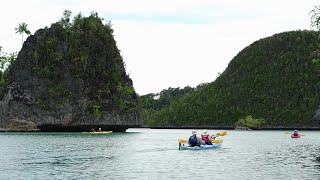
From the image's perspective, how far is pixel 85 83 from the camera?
152 m

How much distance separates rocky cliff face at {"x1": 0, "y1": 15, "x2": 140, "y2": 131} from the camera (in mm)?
147750

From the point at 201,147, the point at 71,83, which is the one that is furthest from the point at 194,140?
the point at 71,83

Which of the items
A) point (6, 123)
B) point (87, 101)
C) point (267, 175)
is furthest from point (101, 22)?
point (267, 175)

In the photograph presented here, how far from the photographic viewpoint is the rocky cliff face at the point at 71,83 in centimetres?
14775

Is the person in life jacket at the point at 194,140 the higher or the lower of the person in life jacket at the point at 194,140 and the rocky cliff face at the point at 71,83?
the lower

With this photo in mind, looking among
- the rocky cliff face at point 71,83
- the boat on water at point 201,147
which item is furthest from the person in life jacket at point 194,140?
the rocky cliff face at point 71,83

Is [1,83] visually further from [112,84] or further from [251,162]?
[251,162]

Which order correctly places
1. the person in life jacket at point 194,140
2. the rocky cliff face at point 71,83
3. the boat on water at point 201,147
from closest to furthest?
the person in life jacket at point 194,140 < the boat on water at point 201,147 < the rocky cliff face at point 71,83

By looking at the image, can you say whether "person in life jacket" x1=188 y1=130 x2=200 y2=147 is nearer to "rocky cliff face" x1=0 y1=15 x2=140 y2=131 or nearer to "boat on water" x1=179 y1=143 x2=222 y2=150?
"boat on water" x1=179 y1=143 x2=222 y2=150

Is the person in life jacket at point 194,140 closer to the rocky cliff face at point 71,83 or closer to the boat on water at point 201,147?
the boat on water at point 201,147

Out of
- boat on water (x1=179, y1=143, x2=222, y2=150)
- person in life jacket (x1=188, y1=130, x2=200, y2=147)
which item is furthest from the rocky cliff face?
person in life jacket (x1=188, y1=130, x2=200, y2=147)

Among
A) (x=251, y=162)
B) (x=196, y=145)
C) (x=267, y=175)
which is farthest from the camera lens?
(x=196, y=145)

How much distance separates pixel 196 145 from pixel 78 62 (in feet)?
289

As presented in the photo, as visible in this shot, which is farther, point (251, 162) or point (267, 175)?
point (251, 162)
